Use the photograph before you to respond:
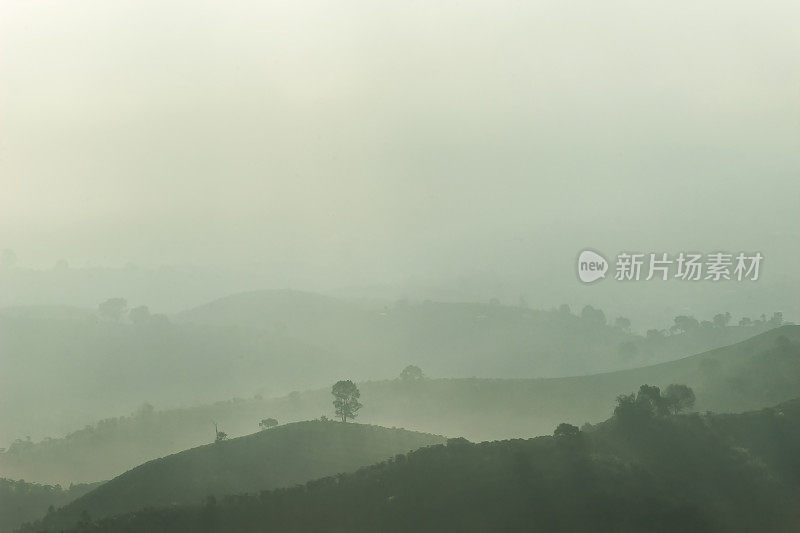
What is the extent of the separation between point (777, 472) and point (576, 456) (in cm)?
1652

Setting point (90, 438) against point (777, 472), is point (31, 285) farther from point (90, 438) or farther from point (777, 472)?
point (777, 472)

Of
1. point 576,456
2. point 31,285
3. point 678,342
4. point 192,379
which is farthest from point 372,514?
point 31,285

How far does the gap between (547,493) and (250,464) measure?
2641 centimetres

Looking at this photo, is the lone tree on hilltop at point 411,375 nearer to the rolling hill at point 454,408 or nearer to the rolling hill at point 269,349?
the rolling hill at point 454,408

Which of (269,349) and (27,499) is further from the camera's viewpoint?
(269,349)

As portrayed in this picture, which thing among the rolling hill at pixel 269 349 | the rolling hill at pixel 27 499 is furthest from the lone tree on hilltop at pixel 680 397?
the rolling hill at pixel 269 349

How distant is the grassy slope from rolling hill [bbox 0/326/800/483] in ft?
83.5

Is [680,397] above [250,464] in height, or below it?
above

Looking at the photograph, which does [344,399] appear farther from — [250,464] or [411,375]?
[411,375]

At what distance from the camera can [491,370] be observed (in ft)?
476

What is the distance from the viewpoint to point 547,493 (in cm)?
5322

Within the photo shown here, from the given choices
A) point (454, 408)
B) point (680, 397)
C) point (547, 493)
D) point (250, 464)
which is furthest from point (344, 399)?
point (680, 397)

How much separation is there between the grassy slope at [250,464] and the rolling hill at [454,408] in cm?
2546

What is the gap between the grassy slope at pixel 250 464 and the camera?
58.3 meters
